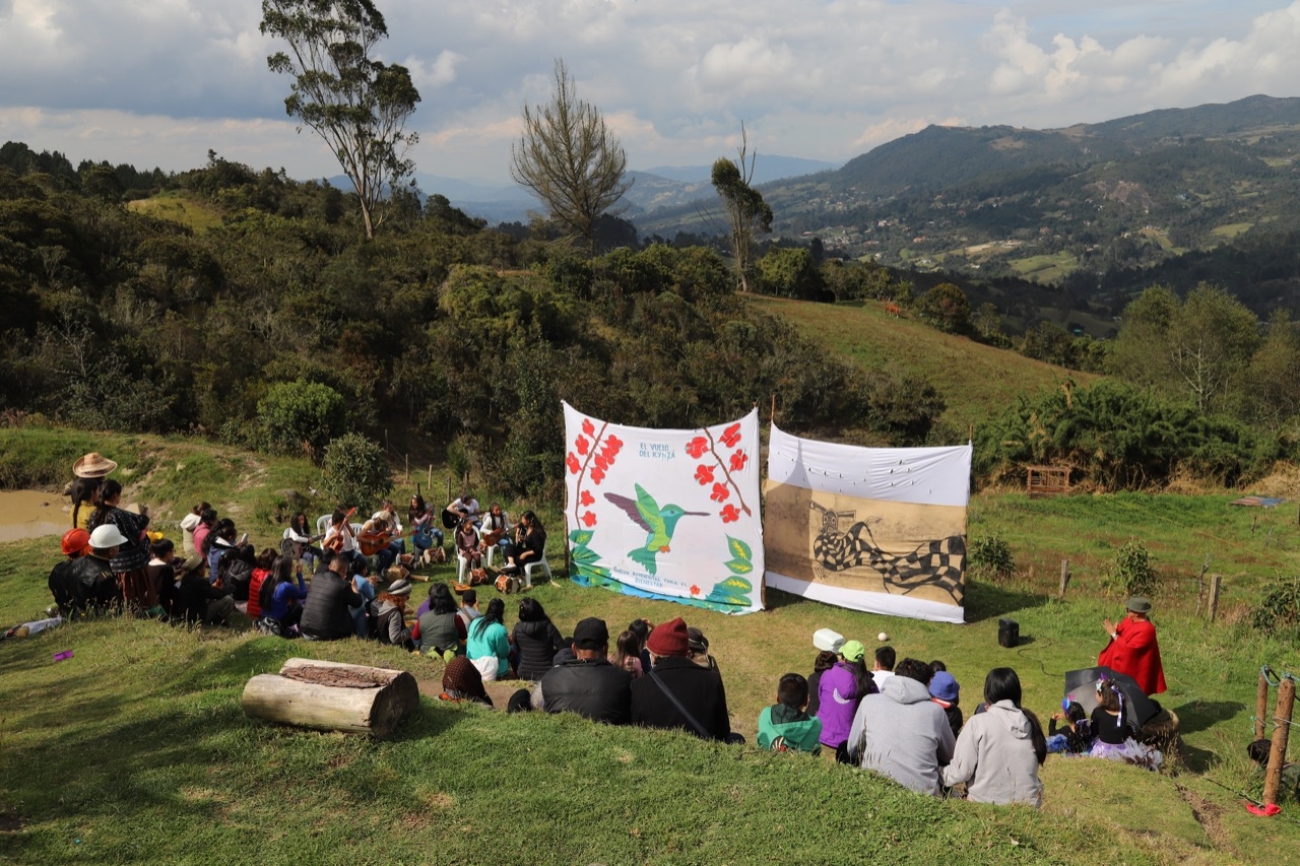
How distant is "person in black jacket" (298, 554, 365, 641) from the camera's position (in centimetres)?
885

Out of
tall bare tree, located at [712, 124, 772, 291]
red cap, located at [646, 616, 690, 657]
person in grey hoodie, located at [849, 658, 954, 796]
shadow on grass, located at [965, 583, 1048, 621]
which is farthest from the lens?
tall bare tree, located at [712, 124, 772, 291]

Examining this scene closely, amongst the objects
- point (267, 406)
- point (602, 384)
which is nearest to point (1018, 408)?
point (602, 384)

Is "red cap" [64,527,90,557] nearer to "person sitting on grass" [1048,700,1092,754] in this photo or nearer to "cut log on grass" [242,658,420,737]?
"cut log on grass" [242,658,420,737]

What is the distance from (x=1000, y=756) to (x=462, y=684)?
4.22m

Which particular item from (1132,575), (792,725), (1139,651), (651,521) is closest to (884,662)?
(792,725)

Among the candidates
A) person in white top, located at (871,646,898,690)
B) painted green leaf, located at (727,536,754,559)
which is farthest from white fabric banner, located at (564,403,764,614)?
person in white top, located at (871,646,898,690)

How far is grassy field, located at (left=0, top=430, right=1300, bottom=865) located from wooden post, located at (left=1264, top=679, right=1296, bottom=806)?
19cm

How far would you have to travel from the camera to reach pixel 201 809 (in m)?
4.98

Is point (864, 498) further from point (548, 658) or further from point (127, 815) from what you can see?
point (127, 815)

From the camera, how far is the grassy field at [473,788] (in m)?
4.71

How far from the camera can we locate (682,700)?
6.07 m

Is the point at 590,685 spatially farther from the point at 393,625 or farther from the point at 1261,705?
the point at 1261,705

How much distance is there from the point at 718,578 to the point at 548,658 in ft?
13.6

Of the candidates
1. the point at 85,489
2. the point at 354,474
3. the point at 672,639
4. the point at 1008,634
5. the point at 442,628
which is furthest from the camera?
the point at 354,474
